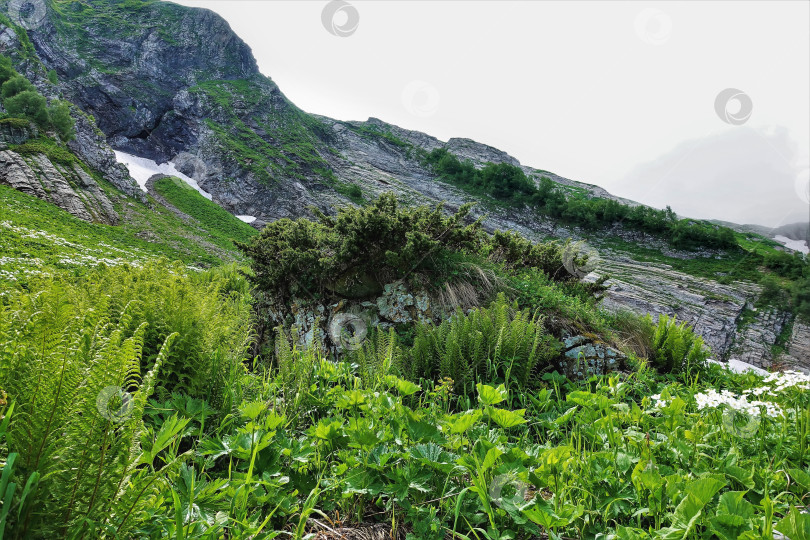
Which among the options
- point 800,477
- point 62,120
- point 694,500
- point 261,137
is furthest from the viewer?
point 261,137

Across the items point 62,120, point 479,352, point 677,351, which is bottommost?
point 479,352

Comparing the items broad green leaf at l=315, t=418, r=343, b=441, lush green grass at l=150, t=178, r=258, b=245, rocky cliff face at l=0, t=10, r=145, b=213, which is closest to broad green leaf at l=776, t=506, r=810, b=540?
broad green leaf at l=315, t=418, r=343, b=441

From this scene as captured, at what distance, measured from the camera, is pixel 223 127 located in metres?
52.6

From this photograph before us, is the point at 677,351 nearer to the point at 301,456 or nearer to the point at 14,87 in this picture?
the point at 301,456

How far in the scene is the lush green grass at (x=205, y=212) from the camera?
118ft

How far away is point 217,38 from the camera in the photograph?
67938mm

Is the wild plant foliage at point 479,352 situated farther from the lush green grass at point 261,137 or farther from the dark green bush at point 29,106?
the dark green bush at point 29,106

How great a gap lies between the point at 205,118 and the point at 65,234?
4707cm

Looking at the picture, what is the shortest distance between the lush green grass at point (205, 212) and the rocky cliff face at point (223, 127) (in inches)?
130

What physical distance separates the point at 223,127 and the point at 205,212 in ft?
65.8

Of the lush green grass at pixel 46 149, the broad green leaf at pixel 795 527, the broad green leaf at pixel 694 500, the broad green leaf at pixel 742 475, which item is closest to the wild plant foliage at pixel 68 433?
the broad green leaf at pixel 694 500

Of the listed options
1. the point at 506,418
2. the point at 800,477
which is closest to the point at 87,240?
the point at 506,418

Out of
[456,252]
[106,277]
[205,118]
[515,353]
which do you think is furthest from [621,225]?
[205,118]

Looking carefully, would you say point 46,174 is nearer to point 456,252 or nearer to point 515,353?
point 456,252
